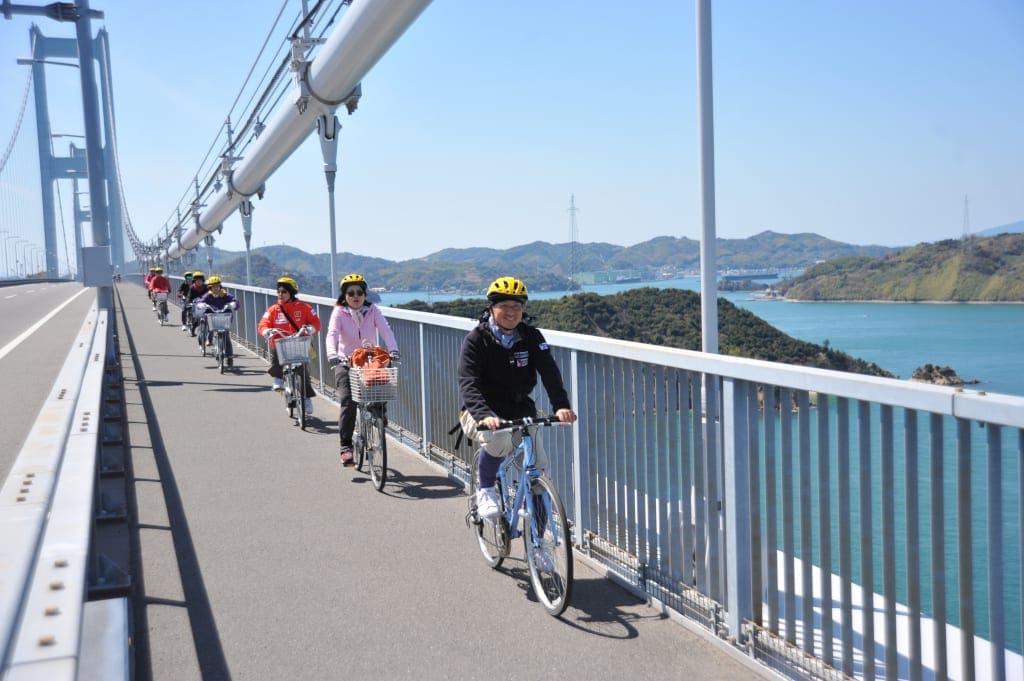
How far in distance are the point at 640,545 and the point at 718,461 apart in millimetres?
860

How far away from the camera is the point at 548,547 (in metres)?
4.76

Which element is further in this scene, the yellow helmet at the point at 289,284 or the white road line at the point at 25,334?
the white road line at the point at 25,334

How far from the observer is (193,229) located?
55719mm

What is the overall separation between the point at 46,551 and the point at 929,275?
238 feet

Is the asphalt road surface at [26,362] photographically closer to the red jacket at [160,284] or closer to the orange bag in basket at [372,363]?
the red jacket at [160,284]

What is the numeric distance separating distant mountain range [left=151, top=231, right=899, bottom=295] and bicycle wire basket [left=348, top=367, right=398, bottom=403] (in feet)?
147

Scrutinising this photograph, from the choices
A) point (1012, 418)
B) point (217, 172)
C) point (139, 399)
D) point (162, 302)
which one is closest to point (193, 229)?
point (217, 172)

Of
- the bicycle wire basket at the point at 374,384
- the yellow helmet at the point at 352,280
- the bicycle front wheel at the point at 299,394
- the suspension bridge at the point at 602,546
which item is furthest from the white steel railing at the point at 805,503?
the bicycle front wheel at the point at 299,394

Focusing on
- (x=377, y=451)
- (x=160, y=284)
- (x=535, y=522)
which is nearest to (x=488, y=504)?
(x=535, y=522)

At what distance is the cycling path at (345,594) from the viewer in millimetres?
4113

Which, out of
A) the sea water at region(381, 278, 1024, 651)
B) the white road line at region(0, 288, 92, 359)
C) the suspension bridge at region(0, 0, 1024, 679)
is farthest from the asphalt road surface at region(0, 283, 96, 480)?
the sea water at region(381, 278, 1024, 651)

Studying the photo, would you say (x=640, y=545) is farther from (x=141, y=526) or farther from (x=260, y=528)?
(x=141, y=526)

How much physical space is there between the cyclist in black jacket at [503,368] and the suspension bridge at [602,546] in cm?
37

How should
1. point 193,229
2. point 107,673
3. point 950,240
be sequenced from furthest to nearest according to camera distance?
point 950,240
point 193,229
point 107,673
